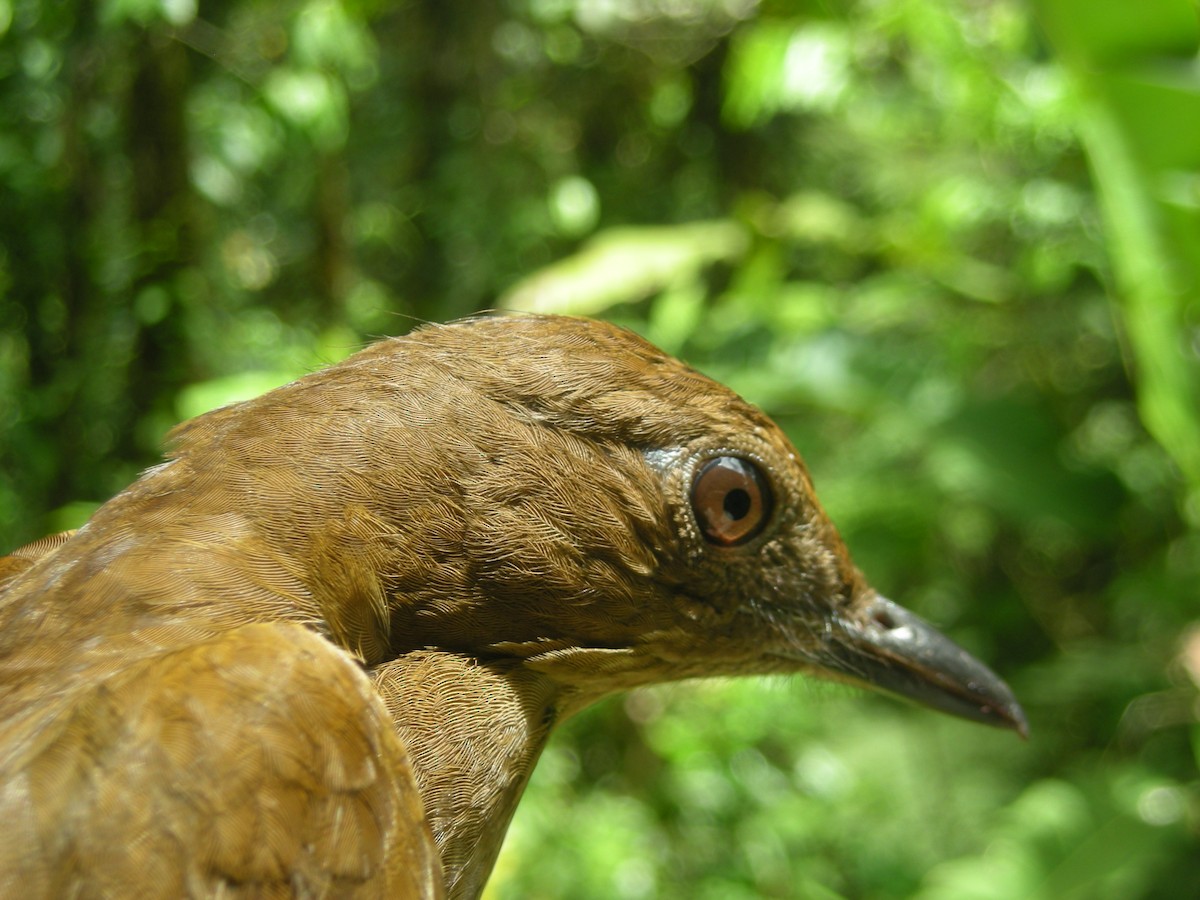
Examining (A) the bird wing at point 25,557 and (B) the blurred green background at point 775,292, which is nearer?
(A) the bird wing at point 25,557

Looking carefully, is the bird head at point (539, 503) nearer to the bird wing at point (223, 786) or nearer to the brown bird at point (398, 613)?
the brown bird at point (398, 613)

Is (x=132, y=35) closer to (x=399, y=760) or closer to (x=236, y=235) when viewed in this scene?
(x=236, y=235)

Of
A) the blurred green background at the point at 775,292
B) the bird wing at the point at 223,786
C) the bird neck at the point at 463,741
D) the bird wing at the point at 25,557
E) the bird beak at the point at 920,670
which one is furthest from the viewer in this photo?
the blurred green background at the point at 775,292

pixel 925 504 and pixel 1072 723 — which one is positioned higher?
pixel 925 504

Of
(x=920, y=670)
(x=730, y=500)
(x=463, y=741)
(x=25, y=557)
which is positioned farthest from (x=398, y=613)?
(x=920, y=670)

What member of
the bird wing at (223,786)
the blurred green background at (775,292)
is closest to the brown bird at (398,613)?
the bird wing at (223,786)

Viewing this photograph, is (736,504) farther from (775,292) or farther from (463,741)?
(775,292)

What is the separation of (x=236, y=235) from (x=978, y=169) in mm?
4245

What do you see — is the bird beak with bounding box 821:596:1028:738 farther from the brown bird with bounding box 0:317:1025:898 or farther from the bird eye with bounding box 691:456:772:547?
the bird eye with bounding box 691:456:772:547

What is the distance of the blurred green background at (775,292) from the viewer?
12.4 ft

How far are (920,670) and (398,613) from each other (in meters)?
1.06

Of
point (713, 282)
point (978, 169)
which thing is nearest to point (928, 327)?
point (978, 169)

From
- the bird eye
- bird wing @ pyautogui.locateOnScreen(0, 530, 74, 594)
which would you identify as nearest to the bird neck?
the bird eye

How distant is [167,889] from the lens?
3.96 ft
